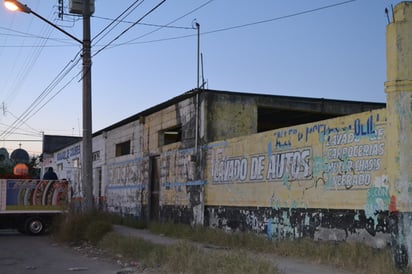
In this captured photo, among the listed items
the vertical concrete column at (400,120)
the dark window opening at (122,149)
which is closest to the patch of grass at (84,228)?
the vertical concrete column at (400,120)

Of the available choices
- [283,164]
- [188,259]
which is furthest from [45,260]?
[283,164]

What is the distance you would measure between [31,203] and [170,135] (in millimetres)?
6398

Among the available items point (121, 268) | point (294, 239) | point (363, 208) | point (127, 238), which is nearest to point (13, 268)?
point (121, 268)

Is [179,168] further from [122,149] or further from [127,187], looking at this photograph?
[122,149]

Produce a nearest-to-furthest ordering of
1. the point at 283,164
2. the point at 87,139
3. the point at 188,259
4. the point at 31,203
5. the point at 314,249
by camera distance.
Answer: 1. the point at 188,259
2. the point at 314,249
3. the point at 283,164
4. the point at 87,139
5. the point at 31,203

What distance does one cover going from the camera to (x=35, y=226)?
20.0 meters

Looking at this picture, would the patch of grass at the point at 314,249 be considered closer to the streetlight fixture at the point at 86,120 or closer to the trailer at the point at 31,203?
the streetlight fixture at the point at 86,120

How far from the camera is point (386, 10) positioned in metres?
8.99

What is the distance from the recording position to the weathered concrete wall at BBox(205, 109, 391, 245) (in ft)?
35.9

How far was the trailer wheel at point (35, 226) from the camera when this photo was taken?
1992cm

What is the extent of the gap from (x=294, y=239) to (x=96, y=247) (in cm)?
Answer: 610

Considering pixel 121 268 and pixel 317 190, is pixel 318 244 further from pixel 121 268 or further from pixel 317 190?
pixel 121 268

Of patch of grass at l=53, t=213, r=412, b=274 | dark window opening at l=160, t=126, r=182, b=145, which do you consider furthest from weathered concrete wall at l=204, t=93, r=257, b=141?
dark window opening at l=160, t=126, r=182, b=145

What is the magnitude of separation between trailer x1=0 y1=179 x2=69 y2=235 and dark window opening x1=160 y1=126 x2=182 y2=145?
4313mm
